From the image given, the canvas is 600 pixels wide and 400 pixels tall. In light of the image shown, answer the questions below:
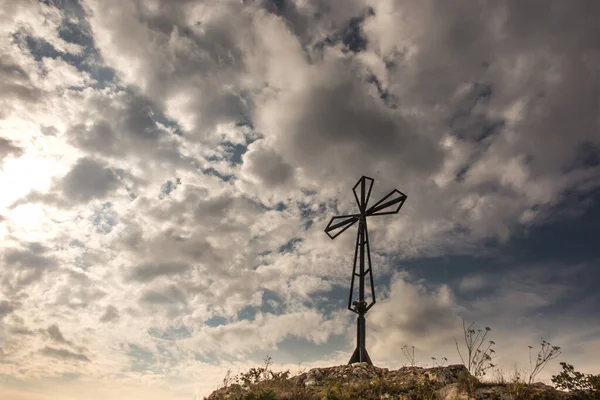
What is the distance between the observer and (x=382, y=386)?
414 inches

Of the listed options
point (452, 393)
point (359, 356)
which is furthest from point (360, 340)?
point (452, 393)

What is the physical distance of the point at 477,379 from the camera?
10.3 m

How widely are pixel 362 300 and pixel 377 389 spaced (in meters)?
5.30

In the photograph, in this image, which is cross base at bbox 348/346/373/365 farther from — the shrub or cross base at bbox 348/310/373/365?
the shrub

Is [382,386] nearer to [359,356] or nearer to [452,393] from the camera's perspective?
[452,393]

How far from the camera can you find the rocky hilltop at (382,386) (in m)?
9.35

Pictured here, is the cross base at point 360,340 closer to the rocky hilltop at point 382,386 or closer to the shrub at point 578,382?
the rocky hilltop at point 382,386

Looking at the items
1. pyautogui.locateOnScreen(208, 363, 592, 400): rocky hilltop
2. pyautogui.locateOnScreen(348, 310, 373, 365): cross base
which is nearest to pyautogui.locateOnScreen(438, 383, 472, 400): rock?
pyautogui.locateOnScreen(208, 363, 592, 400): rocky hilltop

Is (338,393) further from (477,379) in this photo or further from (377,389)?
(477,379)

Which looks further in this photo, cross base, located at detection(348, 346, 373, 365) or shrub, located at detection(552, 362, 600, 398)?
cross base, located at detection(348, 346, 373, 365)

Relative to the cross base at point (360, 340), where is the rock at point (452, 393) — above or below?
below

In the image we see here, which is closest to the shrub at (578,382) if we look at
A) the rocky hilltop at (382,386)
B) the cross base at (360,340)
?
the rocky hilltop at (382,386)

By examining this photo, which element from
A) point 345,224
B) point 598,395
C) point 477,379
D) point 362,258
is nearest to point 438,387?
point 477,379

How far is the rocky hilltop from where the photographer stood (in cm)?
935
